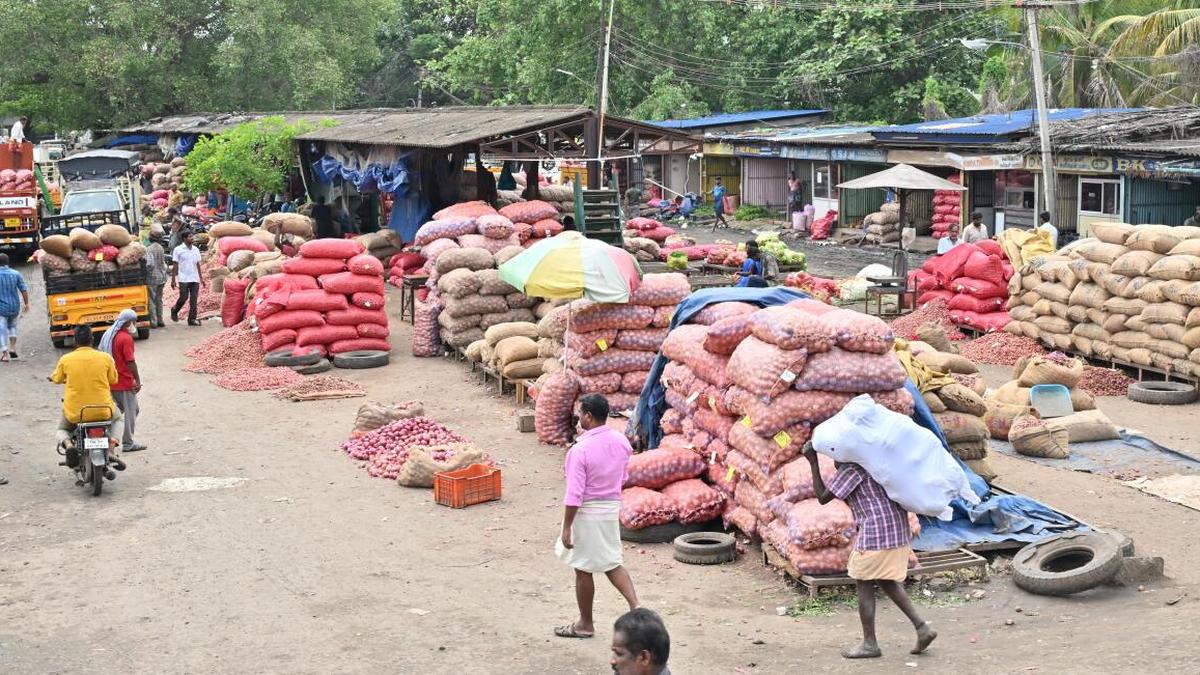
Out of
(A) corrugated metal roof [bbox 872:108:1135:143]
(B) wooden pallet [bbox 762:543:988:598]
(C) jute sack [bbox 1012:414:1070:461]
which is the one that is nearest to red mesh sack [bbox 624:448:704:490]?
(B) wooden pallet [bbox 762:543:988:598]

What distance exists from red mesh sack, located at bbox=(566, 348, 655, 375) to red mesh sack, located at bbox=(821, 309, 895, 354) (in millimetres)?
4135

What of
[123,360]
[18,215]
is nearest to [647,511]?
[123,360]

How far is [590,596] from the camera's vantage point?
7906 millimetres

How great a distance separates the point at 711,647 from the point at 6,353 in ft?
48.2

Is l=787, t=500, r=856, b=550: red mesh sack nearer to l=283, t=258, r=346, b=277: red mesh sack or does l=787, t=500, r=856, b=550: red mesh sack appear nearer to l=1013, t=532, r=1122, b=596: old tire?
l=1013, t=532, r=1122, b=596: old tire

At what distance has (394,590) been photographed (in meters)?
9.15

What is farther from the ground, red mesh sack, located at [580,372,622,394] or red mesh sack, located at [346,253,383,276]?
red mesh sack, located at [346,253,383,276]

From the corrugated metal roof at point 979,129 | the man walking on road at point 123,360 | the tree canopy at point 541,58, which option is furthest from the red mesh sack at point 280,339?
the tree canopy at point 541,58

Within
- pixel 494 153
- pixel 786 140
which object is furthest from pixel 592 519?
pixel 786 140

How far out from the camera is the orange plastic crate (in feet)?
37.3

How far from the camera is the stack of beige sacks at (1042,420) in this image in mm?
12422

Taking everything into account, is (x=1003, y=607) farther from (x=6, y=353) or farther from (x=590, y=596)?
(x=6, y=353)

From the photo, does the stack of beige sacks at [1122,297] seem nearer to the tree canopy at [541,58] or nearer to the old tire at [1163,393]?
the old tire at [1163,393]

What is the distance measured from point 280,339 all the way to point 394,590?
9903 millimetres
